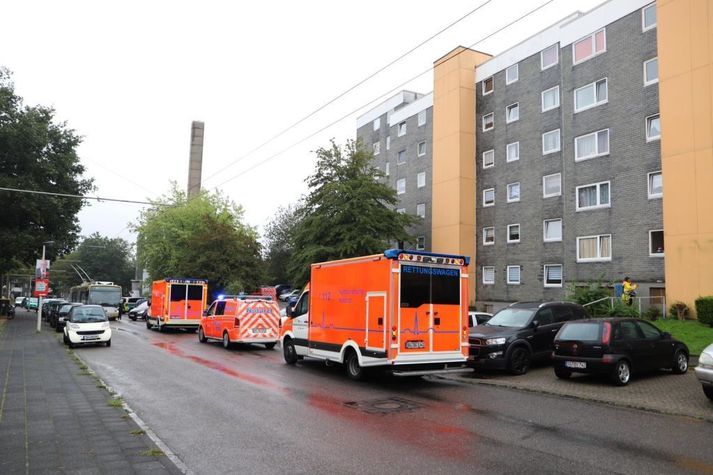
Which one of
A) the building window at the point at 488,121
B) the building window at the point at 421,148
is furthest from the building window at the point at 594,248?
the building window at the point at 421,148

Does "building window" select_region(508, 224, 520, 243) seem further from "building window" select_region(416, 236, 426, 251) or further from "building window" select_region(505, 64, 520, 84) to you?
"building window" select_region(505, 64, 520, 84)

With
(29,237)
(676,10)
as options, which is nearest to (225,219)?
(29,237)

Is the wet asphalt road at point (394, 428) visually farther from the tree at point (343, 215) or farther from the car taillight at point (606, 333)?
the tree at point (343, 215)

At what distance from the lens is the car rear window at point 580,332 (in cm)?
1198

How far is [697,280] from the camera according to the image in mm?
20891

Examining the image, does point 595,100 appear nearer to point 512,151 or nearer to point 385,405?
point 512,151

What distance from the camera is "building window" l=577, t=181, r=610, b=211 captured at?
88.5 ft

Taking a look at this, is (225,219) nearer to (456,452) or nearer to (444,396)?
(444,396)

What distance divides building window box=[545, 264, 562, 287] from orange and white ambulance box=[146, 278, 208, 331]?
18.8m

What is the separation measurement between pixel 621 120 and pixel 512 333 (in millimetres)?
17346

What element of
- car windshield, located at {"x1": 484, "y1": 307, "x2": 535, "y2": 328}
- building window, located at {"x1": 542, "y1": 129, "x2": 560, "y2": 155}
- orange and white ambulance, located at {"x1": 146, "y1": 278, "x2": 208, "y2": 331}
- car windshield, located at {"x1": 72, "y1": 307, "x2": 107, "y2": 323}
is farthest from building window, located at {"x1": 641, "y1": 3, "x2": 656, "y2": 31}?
car windshield, located at {"x1": 72, "y1": 307, "x2": 107, "y2": 323}

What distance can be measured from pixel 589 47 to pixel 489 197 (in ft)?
34.9

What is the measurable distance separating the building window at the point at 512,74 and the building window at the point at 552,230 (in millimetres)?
9406

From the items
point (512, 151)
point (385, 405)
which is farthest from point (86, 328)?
point (512, 151)
